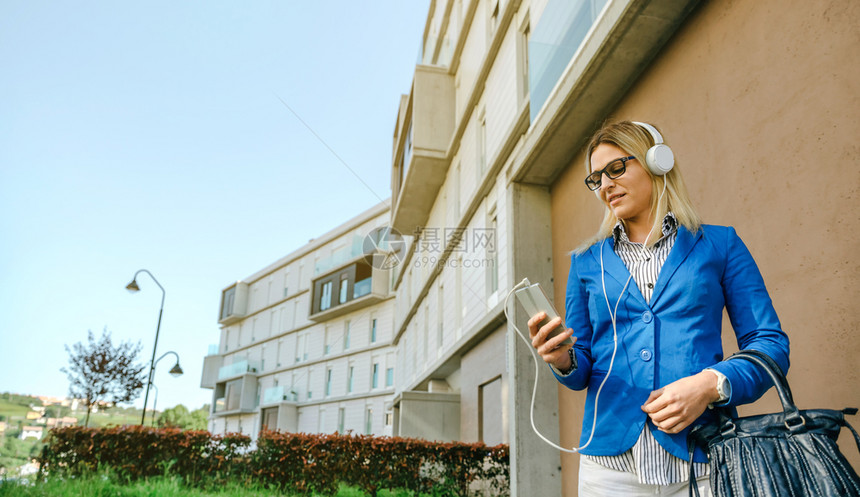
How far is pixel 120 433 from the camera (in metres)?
10.4

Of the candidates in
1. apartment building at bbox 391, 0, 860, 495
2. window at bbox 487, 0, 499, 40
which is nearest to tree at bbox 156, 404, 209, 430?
apartment building at bbox 391, 0, 860, 495

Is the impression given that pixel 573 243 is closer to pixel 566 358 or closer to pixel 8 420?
pixel 566 358

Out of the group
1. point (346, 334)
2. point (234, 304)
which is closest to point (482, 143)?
point (346, 334)

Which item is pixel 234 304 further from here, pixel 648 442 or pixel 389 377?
pixel 648 442

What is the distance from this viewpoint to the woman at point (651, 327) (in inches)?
64.2

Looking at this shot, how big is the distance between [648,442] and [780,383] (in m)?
0.40

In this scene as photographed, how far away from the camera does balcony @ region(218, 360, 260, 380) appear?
48.3 metres

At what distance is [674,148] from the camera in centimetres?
461

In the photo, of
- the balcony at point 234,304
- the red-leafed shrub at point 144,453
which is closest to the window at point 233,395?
the balcony at point 234,304

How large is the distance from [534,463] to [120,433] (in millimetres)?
7859

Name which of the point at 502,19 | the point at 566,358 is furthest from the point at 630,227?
the point at 502,19

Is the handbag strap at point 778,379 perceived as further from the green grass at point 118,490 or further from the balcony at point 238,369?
the balcony at point 238,369

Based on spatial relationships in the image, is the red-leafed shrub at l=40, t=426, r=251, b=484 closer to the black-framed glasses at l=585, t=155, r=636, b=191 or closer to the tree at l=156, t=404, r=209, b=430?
the black-framed glasses at l=585, t=155, r=636, b=191

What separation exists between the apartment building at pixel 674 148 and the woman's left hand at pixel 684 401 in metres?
1.69
